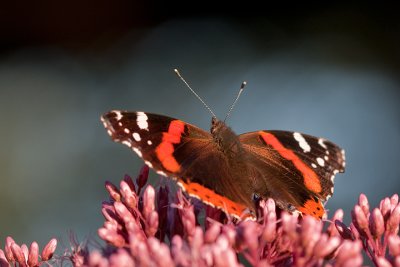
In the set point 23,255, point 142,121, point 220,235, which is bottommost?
point 220,235

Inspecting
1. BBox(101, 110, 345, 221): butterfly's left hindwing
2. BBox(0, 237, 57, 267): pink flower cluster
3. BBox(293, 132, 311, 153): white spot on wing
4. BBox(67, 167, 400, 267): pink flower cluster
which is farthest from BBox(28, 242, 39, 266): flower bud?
BBox(293, 132, 311, 153): white spot on wing

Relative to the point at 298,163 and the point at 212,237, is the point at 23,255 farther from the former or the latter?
the point at 298,163

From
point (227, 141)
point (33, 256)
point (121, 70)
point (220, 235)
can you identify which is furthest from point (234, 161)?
point (121, 70)

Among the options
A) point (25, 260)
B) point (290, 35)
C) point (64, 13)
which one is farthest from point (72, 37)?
point (25, 260)

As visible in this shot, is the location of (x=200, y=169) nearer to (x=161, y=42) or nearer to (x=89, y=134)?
(x=89, y=134)

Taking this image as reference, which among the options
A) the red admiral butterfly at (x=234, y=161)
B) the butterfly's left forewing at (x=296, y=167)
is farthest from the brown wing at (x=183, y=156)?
the butterfly's left forewing at (x=296, y=167)

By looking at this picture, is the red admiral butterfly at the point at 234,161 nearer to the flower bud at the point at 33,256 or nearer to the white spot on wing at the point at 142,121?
the white spot on wing at the point at 142,121

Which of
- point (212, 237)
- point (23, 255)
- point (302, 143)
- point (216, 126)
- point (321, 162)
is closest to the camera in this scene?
point (212, 237)
